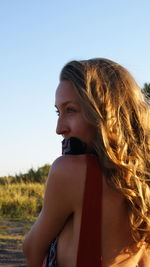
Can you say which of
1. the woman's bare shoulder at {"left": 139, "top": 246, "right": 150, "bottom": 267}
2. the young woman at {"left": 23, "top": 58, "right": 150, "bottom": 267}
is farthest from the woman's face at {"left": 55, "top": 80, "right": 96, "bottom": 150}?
the woman's bare shoulder at {"left": 139, "top": 246, "right": 150, "bottom": 267}

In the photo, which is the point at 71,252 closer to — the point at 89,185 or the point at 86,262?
the point at 86,262

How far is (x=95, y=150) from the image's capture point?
207cm

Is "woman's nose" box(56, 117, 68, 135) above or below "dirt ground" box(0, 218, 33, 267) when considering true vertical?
above

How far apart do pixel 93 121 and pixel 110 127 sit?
0.07m

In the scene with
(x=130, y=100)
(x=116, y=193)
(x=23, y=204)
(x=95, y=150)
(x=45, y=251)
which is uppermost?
(x=130, y=100)

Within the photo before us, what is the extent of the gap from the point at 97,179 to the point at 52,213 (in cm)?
22

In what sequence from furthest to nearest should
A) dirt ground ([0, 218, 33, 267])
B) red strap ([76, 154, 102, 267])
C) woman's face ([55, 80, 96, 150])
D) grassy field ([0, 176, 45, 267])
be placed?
grassy field ([0, 176, 45, 267]) < dirt ground ([0, 218, 33, 267]) < woman's face ([55, 80, 96, 150]) < red strap ([76, 154, 102, 267])

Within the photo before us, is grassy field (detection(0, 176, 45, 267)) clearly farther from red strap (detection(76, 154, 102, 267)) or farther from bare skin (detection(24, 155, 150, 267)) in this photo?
red strap (detection(76, 154, 102, 267))

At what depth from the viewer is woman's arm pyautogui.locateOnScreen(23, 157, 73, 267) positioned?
1.97 m

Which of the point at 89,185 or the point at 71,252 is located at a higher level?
the point at 89,185

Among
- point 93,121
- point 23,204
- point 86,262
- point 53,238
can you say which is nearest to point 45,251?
point 53,238

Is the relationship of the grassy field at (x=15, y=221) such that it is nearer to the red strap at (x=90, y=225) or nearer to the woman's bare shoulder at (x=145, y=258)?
the woman's bare shoulder at (x=145, y=258)

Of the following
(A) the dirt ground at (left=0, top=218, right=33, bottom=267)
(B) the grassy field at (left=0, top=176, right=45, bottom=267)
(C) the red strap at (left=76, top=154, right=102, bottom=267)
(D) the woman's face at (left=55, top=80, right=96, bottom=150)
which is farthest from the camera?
(B) the grassy field at (left=0, top=176, right=45, bottom=267)

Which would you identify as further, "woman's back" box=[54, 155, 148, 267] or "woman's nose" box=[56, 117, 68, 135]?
"woman's nose" box=[56, 117, 68, 135]
